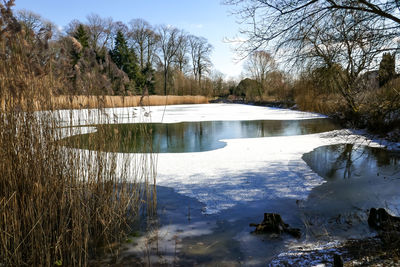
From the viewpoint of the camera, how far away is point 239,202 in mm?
3234

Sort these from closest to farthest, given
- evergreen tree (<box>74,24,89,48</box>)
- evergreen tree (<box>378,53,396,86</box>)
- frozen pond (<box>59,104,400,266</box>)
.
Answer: frozen pond (<box>59,104,400,266</box>)
evergreen tree (<box>378,53,396,86</box>)
evergreen tree (<box>74,24,89,48</box>)

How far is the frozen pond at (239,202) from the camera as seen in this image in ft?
7.45

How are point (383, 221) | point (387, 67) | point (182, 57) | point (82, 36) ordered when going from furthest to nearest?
point (182, 57)
point (82, 36)
point (387, 67)
point (383, 221)

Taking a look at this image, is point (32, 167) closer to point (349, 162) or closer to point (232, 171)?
point (232, 171)

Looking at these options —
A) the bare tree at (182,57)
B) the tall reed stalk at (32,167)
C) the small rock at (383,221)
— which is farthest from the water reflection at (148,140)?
the bare tree at (182,57)

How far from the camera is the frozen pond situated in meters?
2.27

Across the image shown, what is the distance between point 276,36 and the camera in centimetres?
352

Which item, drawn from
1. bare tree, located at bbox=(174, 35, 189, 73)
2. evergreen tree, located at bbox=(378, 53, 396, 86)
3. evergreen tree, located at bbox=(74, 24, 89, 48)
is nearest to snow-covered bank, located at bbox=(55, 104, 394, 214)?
evergreen tree, located at bbox=(378, 53, 396, 86)

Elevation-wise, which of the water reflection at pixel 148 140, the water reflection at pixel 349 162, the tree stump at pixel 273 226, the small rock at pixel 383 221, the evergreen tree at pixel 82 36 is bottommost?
the tree stump at pixel 273 226

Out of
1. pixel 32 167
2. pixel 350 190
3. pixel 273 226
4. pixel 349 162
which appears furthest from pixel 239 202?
pixel 349 162

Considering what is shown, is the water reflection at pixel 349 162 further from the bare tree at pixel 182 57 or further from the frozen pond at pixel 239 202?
the bare tree at pixel 182 57

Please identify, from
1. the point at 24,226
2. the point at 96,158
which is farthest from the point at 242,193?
the point at 24,226

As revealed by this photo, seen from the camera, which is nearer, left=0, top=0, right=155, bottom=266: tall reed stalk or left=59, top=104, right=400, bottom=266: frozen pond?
left=0, top=0, right=155, bottom=266: tall reed stalk

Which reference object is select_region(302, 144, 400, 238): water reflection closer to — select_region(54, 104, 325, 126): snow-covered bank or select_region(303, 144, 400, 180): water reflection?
select_region(303, 144, 400, 180): water reflection
